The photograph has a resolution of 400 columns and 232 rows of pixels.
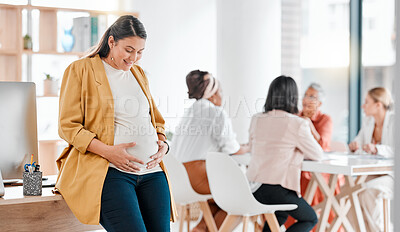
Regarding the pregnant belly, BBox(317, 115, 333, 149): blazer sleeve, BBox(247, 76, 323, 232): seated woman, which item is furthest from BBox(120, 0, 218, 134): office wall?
the pregnant belly

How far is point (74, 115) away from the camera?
190cm

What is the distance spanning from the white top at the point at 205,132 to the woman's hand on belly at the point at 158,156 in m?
1.74

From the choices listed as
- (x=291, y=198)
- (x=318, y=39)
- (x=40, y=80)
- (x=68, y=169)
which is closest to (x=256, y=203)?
(x=291, y=198)

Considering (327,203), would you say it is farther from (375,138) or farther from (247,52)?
(247,52)

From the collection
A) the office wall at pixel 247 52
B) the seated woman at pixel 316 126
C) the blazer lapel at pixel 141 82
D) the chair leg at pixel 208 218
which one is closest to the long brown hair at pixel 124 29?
the blazer lapel at pixel 141 82

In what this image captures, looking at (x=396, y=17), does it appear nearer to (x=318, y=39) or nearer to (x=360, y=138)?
(x=360, y=138)

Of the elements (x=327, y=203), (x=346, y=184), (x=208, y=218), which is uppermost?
(x=346, y=184)

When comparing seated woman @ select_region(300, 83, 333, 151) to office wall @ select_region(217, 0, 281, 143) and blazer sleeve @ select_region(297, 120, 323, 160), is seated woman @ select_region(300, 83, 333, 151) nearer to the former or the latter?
office wall @ select_region(217, 0, 281, 143)

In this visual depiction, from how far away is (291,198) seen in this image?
3.31 metres

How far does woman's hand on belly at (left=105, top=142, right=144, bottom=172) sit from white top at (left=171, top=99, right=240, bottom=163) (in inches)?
75.7

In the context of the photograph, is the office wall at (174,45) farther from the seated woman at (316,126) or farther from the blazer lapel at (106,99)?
the blazer lapel at (106,99)

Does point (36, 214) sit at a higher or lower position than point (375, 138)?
lower

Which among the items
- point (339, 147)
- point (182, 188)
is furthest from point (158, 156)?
point (339, 147)

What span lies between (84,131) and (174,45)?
3.97 meters
